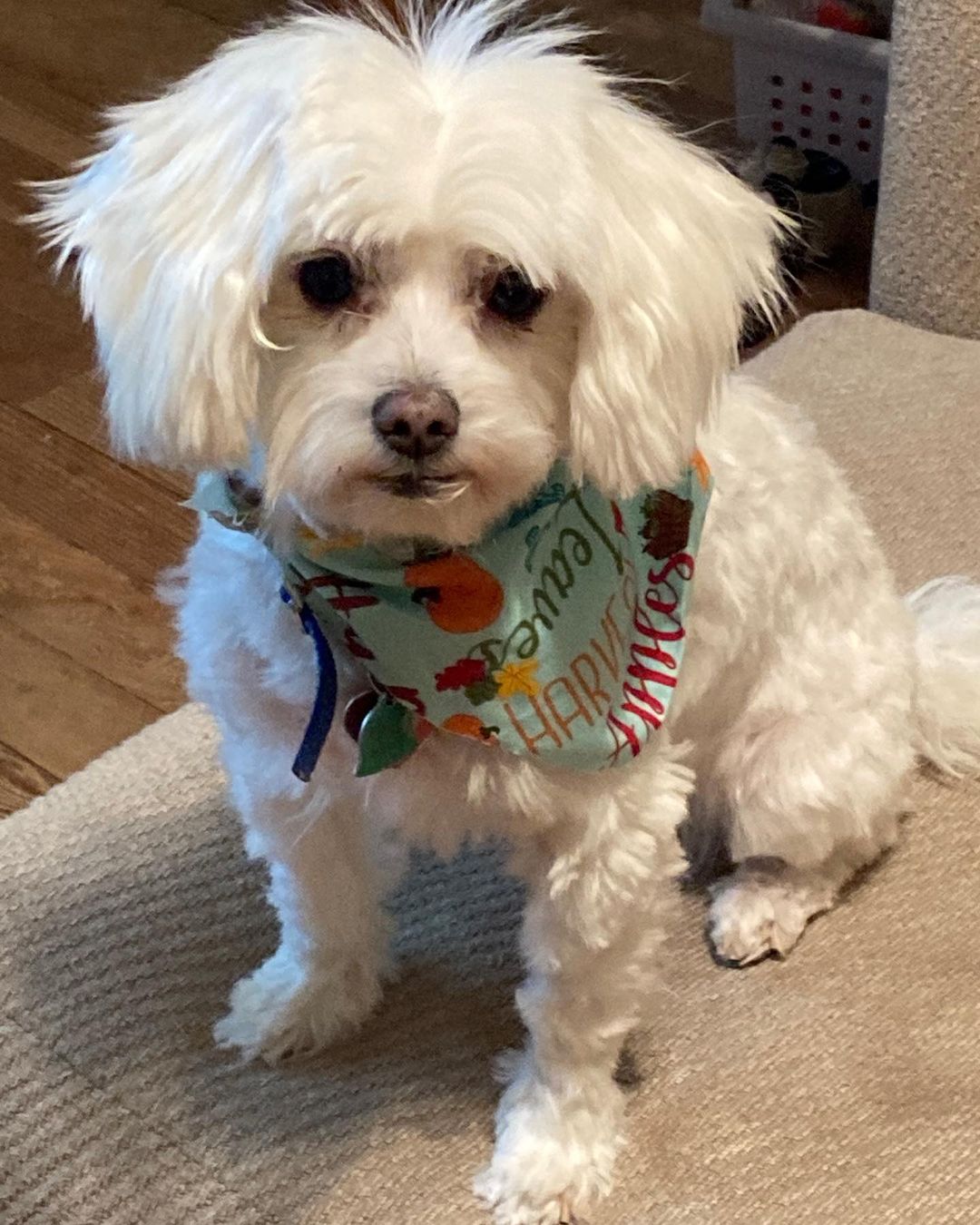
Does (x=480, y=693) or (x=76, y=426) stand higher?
(x=480, y=693)

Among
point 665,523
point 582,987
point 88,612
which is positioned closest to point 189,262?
point 665,523

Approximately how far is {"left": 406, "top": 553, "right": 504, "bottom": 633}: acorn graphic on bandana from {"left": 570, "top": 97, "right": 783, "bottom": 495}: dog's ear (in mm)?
92

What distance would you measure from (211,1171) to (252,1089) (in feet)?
0.21

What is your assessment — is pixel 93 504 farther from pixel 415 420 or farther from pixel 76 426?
pixel 415 420

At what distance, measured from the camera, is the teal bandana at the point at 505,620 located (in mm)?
805

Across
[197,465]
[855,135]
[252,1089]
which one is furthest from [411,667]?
[855,135]

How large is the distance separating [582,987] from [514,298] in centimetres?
45

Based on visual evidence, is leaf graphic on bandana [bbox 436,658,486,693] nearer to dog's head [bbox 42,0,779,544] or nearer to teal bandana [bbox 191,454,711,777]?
teal bandana [bbox 191,454,711,777]

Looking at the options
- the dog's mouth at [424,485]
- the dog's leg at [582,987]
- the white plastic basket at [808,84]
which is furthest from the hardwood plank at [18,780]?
the white plastic basket at [808,84]

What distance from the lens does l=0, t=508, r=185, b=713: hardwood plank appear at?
5.36 ft

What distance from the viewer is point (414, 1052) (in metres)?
1.06

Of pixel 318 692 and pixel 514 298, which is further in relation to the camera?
pixel 318 692

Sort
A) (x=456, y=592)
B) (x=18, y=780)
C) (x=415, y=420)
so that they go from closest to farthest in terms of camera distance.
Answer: (x=415, y=420)
(x=456, y=592)
(x=18, y=780)

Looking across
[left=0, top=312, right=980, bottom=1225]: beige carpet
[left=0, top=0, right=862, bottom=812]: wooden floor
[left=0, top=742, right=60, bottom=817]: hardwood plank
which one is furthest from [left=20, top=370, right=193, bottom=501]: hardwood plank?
[left=0, top=312, right=980, bottom=1225]: beige carpet
